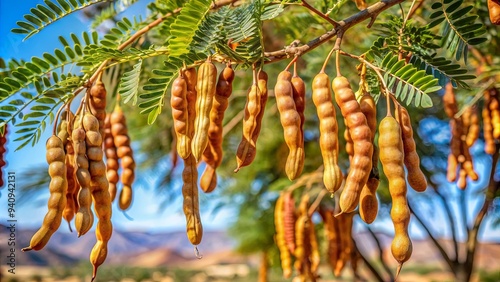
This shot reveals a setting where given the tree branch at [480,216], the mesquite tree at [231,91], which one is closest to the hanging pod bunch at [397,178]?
the mesquite tree at [231,91]

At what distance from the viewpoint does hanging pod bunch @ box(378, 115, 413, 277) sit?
25.5 inches

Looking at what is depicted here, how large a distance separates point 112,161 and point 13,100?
0.17 metres

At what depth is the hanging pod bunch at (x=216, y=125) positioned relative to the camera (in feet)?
2.48

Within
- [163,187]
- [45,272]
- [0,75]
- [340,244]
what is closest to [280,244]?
[340,244]

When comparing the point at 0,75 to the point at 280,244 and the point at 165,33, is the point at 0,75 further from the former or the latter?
the point at 280,244

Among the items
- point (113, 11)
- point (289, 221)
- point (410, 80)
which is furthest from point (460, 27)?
point (289, 221)

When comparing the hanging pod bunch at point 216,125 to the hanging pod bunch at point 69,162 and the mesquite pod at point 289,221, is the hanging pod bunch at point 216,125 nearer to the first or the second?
the hanging pod bunch at point 69,162

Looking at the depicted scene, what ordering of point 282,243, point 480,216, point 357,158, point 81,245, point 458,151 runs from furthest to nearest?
point 81,245 < point 480,216 < point 282,243 < point 458,151 < point 357,158

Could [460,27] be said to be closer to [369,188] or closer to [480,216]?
[369,188]

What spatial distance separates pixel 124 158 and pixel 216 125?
0.63 ft

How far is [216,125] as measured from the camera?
30.4 inches

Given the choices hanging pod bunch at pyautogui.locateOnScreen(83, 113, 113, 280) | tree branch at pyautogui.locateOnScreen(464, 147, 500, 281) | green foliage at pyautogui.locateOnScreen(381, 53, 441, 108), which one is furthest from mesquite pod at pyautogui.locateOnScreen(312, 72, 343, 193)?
tree branch at pyautogui.locateOnScreen(464, 147, 500, 281)

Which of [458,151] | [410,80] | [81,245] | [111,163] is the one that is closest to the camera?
[410,80]

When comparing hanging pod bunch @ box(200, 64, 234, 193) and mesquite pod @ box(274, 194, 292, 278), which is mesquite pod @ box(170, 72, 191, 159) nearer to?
hanging pod bunch @ box(200, 64, 234, 193)
